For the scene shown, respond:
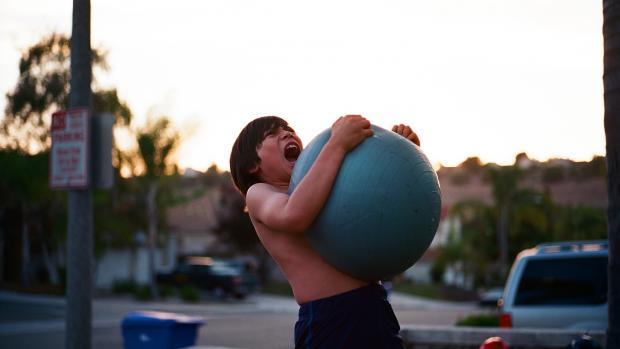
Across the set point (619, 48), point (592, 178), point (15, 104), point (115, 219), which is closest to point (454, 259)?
point (115, 219)

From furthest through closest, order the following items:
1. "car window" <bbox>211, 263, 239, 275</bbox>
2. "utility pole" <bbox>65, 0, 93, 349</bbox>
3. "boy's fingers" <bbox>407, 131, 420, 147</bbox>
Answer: "car window" <bbox>211, 263, 239, 275</bbox> → "utility pole" <bbox>65, 0, 93, 349</bbox> → "boy's fingers" <bbox>407, 131, 420, 147</bbox>

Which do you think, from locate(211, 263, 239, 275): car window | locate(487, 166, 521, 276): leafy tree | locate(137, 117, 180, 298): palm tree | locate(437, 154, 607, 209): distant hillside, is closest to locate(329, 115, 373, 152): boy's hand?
locate(137, 117, 180, 298): palm tree

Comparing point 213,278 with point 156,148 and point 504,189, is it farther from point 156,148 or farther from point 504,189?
point 504,189

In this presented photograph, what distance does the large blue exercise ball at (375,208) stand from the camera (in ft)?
8.93

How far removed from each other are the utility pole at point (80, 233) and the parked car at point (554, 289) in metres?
4.35

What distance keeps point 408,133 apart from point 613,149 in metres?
2.41

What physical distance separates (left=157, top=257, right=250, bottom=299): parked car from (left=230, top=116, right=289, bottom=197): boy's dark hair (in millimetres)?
32898

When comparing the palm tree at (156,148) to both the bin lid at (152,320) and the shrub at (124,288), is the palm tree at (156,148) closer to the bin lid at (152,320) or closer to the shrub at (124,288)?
the shrub at (124,288)

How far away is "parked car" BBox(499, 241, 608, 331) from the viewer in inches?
346

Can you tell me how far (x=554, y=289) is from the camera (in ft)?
29.0

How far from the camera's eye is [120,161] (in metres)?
33.3

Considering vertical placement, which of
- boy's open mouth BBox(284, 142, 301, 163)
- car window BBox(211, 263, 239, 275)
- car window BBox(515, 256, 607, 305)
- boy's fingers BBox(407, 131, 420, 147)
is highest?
boy's fingers BBox(407, 131, 420, 147)

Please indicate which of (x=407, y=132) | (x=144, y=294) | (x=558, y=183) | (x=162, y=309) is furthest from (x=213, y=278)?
(x=558, y=183)

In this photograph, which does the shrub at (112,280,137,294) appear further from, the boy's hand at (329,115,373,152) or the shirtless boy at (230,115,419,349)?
the boy's hand at (329,115,373,152)
